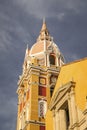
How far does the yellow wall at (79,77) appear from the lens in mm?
21572

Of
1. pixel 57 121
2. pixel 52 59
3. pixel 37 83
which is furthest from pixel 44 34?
pixel 57 121

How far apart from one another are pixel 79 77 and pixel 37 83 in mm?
16744

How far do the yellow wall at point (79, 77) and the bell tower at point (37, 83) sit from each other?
37.6 ft

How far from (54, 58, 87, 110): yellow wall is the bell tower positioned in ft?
37.6

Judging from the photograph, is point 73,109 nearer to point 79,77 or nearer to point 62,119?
point 79,77

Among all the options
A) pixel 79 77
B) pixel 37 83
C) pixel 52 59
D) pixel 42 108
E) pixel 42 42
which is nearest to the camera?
pixel 79 77

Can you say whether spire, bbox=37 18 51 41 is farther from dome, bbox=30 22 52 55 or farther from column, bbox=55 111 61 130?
column, bbox=55 111 61 130

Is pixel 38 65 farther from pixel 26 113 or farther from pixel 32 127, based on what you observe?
pixel 32 127

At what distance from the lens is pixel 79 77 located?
22.8m

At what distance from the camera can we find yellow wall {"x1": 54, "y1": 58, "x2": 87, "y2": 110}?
21.6 meters

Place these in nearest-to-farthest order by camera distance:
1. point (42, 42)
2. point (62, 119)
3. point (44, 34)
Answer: point (62, 119)
point (42, 42)
point (44, 34)

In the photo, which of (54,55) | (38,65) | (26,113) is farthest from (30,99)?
(54,55)

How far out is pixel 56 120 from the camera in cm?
2456

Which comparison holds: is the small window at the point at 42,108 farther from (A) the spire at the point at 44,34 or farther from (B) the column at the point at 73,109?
(B) the column at the point at 73,109
